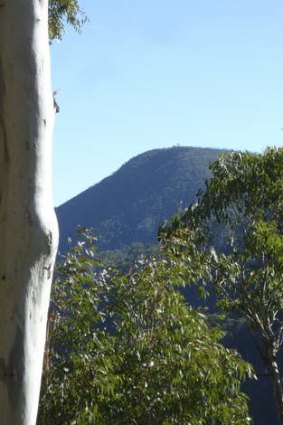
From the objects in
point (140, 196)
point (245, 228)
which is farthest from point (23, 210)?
point (140, 196)

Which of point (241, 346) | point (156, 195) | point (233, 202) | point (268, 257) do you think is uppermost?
point (156, 195)

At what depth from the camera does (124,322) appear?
4.88 meters

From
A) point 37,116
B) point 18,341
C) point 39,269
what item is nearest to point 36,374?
point 18,341

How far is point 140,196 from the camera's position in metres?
111

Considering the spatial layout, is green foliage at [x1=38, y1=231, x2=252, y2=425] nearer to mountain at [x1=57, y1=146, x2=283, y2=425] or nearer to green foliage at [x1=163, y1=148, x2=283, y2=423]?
green foliage at [x1=163, y1=148, x2=283, y2=423]

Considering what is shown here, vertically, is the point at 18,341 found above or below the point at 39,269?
below

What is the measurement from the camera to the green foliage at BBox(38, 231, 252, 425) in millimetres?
4551

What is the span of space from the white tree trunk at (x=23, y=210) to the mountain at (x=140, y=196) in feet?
304

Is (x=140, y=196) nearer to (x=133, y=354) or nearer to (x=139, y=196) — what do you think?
(x=139, y=196)

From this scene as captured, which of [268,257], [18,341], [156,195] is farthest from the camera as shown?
[156,195]

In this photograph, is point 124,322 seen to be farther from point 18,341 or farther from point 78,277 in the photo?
point 18,341

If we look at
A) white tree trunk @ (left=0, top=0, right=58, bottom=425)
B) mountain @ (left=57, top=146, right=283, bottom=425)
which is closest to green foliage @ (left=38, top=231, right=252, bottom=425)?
white tree trunk @ (left=0, top=0, right=58, bottom=425)

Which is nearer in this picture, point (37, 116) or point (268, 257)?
point (37, 116)

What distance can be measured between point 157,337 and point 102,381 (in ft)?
1.53
